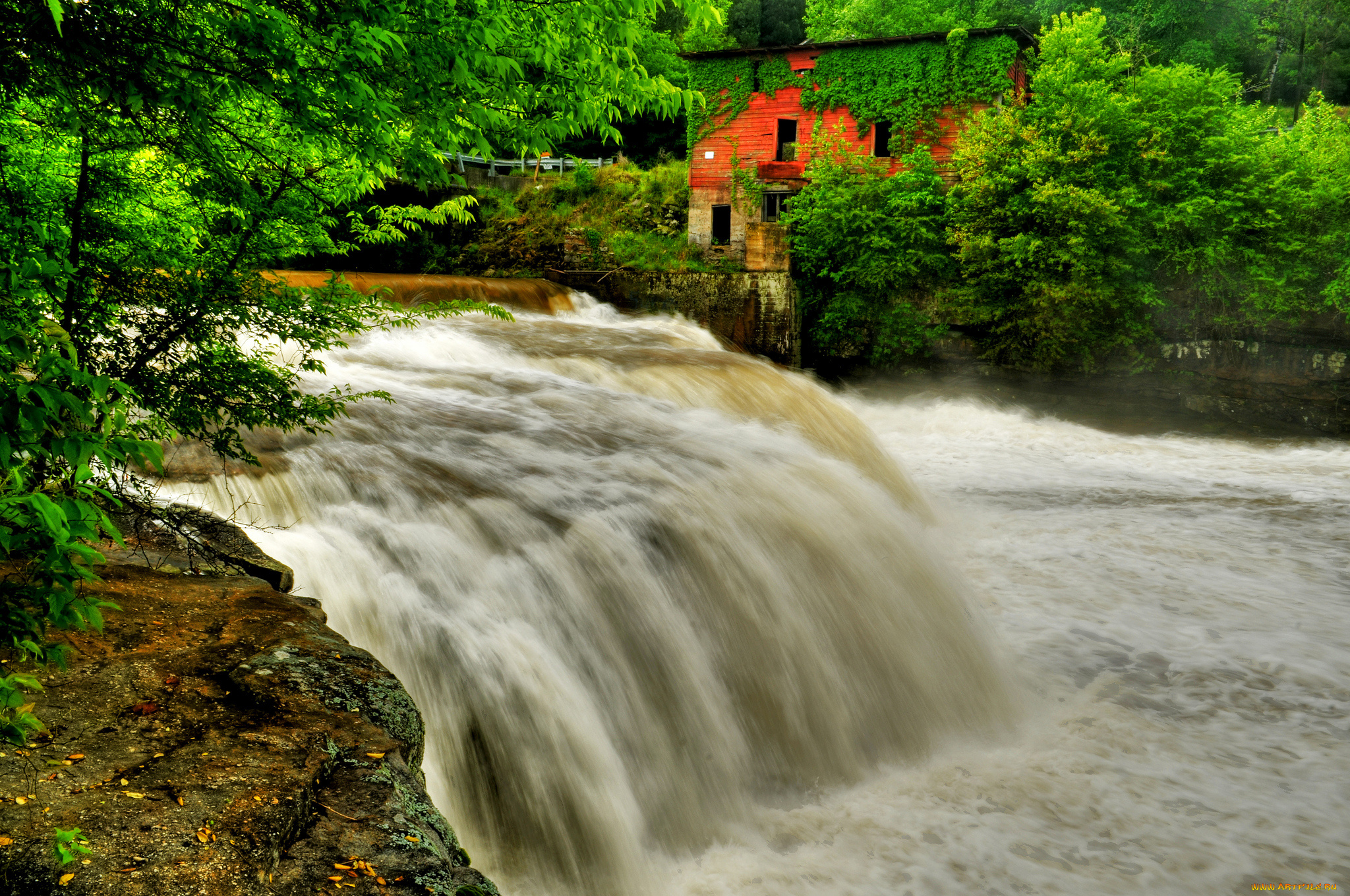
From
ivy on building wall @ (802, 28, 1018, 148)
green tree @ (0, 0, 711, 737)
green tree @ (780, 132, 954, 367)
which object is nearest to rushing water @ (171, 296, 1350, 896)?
green tree @ (0, 0, 711, 737)

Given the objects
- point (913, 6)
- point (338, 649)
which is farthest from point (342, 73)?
point (913, 6)

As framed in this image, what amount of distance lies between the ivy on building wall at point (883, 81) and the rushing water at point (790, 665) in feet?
59.1

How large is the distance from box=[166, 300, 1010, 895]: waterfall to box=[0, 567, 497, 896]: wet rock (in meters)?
0.99

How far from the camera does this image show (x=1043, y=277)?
1891 centimetres

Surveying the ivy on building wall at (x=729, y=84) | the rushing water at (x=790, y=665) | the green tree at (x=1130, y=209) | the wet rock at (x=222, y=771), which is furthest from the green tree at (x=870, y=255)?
the wet rock at (x=222, y=771)

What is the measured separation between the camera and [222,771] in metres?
2.31

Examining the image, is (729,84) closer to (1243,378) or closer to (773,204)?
(773,204)

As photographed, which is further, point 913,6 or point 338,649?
point 913,6

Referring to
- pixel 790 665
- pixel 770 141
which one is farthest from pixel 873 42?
pixel 790 665

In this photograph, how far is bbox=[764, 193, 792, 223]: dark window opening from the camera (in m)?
26.2

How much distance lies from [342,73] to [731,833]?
3941 mm

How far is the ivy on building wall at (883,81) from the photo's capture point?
22688 millimetres

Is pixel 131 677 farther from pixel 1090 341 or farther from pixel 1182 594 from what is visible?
pixel 1090 341

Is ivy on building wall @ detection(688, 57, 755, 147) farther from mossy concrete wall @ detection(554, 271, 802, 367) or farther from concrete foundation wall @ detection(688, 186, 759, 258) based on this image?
mossy concrete wall @ detection(554, 271, 802, 367)
